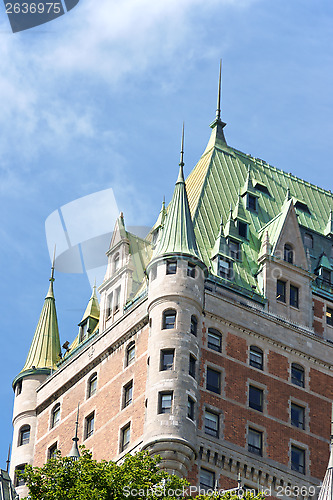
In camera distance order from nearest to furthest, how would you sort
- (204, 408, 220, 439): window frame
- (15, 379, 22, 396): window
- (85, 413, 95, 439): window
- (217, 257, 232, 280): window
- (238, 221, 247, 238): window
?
1. (204, 408, 220, 439): window frame
2. (85, 413, 95, 439): window
3. (217, 257, 232, 280): window
4. (238, 221, 247, 238): window
5. (15, 379, 22, 396): window

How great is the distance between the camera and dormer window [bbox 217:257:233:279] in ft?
360

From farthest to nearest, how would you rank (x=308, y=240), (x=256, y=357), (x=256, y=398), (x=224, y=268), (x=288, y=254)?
(x=308, y=240), (x=288, y=254), (x=224, y=268), (x=256, y=357), (x=256, y=398)

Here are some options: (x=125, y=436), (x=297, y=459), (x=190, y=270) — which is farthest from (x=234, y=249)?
(x=125, y=436)

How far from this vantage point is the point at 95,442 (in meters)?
106

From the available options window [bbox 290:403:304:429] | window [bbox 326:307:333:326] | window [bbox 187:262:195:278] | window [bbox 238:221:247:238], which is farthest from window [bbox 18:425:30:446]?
window [bbox 326:307:333:326]

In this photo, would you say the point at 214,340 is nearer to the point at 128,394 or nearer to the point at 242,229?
the point at 128,394

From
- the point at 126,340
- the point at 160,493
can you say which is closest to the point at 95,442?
the point at 126,340

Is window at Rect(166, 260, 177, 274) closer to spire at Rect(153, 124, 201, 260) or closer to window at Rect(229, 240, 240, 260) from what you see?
spire at Rect(153, 124, 201, 260)

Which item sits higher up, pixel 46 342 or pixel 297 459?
pixel 46 342

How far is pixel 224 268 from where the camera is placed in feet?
362

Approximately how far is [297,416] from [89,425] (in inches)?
540

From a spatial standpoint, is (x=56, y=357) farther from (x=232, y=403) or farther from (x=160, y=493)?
(x=160, y=493)

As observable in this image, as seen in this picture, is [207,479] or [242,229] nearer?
[207,479]

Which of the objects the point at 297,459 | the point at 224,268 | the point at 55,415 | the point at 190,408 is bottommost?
the point at 297,459
